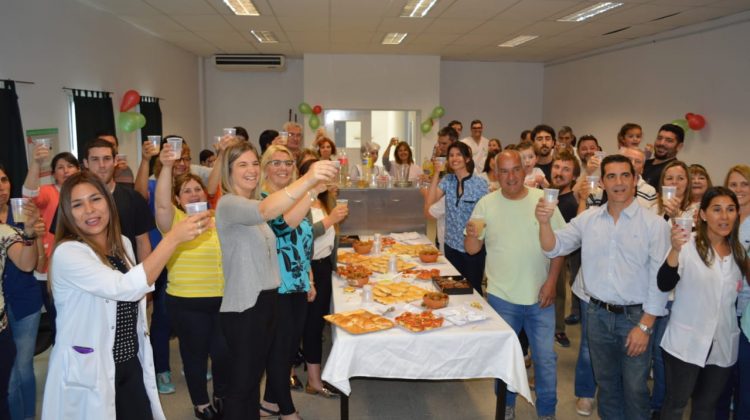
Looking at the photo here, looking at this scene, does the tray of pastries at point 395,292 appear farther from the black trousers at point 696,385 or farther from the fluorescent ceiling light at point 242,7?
the fluorescent ceiling light at point 242,7

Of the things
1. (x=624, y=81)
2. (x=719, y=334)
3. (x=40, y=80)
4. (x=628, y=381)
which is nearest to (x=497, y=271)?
(x=628, y=381)

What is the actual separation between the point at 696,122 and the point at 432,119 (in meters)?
5.40

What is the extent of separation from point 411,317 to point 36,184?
250cm

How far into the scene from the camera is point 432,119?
11336 millimetres

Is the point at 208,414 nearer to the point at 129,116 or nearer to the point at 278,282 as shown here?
the point at 278,282

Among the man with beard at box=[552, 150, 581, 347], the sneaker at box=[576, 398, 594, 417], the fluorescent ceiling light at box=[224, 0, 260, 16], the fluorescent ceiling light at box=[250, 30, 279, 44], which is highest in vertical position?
the fluorescent ceiling light at box=[250, 30, 279, 44]

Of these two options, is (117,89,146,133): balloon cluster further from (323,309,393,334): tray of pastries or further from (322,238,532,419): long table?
(322,238,532,419): long table

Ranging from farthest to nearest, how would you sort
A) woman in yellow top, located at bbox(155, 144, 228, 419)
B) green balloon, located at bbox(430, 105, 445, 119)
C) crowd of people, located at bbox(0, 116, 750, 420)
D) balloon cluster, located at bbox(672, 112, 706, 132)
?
green balloon, located at bbox(430, 105, 445, 119) → balloon cluster, located at bbox(672, 112, 706, 132) → woman in yellow top, located at bbox(155, 144, 228, 419) → crowd of people, located at bbox(0, 116, 750, 420)

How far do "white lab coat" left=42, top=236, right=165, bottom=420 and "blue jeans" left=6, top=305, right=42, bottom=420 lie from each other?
876mm

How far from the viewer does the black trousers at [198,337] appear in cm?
310

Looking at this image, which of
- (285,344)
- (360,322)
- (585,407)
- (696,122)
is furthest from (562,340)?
(696,122)

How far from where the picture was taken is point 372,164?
242 inches

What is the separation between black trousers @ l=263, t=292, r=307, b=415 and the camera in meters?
2.92

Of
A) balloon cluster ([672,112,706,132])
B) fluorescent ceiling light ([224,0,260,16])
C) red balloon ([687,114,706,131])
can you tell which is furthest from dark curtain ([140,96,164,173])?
red balloon ([687,114,706,131])
